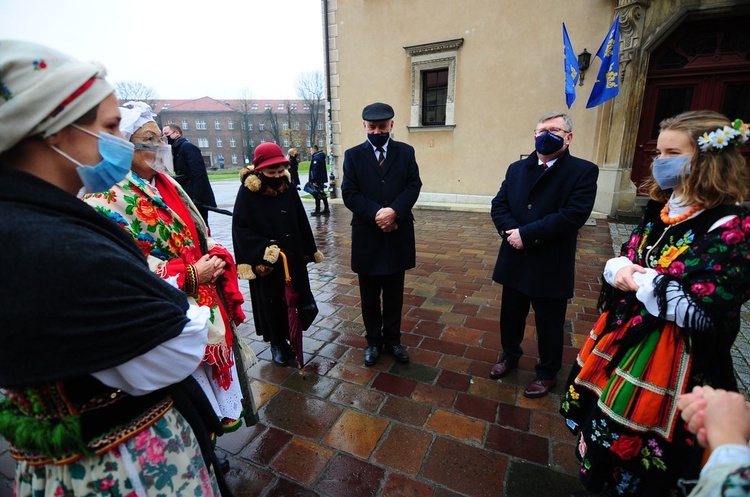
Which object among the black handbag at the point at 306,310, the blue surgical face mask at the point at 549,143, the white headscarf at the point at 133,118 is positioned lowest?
the black handbag at the point at 306,310

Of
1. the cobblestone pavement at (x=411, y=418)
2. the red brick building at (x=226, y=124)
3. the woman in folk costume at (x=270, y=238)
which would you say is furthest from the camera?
the red brick building at (x=226, y=124)

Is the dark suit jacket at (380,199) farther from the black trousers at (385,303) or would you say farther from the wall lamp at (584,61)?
the wall lamp at (584,61)

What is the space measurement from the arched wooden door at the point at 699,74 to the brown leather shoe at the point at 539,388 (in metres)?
6.15

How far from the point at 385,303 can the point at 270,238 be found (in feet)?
3.46

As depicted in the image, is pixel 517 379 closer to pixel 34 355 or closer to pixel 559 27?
pixel 34 355

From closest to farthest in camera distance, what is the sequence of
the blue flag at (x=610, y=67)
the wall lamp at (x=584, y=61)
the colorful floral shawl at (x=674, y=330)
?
1. the colorful floral shawl at (x=674, y=330)
2. the blue flag at (x=610, y=67)
3. the wall lamp at (x=584, y=61)

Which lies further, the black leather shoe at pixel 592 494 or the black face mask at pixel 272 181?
the black face mask at pixel 272 181

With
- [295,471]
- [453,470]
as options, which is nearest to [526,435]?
[453,470]

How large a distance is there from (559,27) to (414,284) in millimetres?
7767

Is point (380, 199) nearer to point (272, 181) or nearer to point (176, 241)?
point (272, 181)

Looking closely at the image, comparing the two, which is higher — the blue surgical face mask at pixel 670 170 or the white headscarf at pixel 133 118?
the white headscarf at pixel 133 118

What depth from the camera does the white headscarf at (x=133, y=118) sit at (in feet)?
5.82

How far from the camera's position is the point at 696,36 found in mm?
7613

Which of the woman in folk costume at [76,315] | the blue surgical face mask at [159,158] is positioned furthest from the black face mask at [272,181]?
the woman in folk costume at [76,315]
